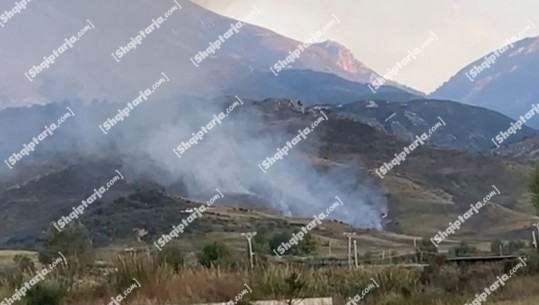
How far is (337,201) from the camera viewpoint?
289 feet

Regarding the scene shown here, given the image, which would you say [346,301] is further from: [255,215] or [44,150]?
[44,150]

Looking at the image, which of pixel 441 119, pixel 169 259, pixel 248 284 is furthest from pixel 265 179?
pixel 248 284

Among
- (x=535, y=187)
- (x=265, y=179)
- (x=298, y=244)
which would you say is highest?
(x=265, y=179)

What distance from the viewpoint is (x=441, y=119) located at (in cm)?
14788

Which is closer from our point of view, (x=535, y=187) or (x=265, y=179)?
(x=535, y=187)

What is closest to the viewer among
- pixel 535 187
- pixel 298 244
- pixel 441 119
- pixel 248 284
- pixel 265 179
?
pixel 248 284

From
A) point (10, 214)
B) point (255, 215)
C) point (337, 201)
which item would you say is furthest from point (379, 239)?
point (10, 214)

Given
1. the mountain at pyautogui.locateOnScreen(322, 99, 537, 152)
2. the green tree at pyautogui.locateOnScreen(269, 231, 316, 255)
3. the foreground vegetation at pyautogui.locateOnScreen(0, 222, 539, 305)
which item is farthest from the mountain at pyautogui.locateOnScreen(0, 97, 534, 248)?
the foreground vegetation at pyautogui.locateOnScreen(0, 222, 539, 305)

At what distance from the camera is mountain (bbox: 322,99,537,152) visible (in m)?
134

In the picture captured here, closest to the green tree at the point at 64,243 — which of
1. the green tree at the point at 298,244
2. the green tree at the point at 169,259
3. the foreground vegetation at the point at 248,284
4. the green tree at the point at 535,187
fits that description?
the green tree at the point at 298,244

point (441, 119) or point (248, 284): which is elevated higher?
point (441, 119)

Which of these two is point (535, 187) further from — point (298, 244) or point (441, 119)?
point (441, 119)

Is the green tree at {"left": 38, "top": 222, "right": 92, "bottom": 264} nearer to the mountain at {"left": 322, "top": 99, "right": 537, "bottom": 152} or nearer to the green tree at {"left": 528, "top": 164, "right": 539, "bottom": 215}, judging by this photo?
the green tree at {"left": 528, "top": 164, "right": 539, "bottom": 215}

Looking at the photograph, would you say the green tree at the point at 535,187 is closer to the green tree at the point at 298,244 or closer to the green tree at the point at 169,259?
the green tree at the point at 298,244
